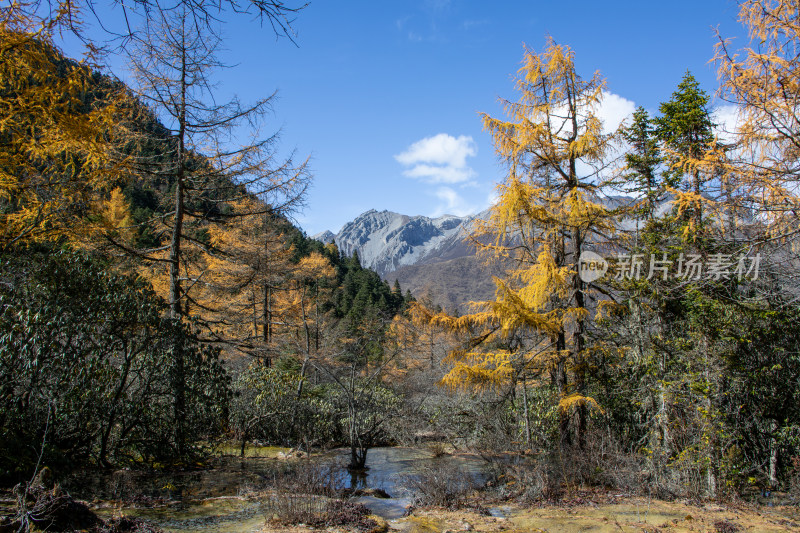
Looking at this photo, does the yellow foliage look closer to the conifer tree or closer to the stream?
the stream

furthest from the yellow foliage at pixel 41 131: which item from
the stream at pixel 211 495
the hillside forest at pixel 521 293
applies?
the stream at pixel 211 495

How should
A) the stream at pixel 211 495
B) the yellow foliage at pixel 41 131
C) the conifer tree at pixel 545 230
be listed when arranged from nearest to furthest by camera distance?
the yellow foliage at pixel 41 131 → the stream at pixel 211 495 → the conifer tree at pixel 545 230

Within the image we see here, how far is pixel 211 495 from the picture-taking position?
22.0 feet

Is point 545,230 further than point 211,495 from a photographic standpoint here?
Yes

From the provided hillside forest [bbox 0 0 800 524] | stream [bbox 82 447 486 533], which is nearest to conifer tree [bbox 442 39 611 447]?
hillside forest [bbox 0 0 800 524]

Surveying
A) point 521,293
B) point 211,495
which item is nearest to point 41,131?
point 211,495

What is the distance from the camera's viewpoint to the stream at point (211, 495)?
17.1ft

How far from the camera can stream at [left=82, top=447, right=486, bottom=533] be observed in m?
5.20

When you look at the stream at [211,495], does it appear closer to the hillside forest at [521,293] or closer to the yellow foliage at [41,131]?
the hillside forest at [521,293]

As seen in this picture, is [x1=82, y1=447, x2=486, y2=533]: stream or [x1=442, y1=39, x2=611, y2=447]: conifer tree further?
[x1=442, y1=39, x2=611, y2=447]: conifer tree

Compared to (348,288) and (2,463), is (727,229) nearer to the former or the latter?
(2,463)

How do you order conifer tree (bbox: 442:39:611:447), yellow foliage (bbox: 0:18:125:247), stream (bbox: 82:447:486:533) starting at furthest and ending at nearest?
conifer tree (bbox: 442:39:611:447) → stream (bbox: 82:447:486:533) → yellow foliage (bbox: 0:18:125:247)

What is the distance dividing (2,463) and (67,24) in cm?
470

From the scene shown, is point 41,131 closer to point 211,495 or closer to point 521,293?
point 211,495
